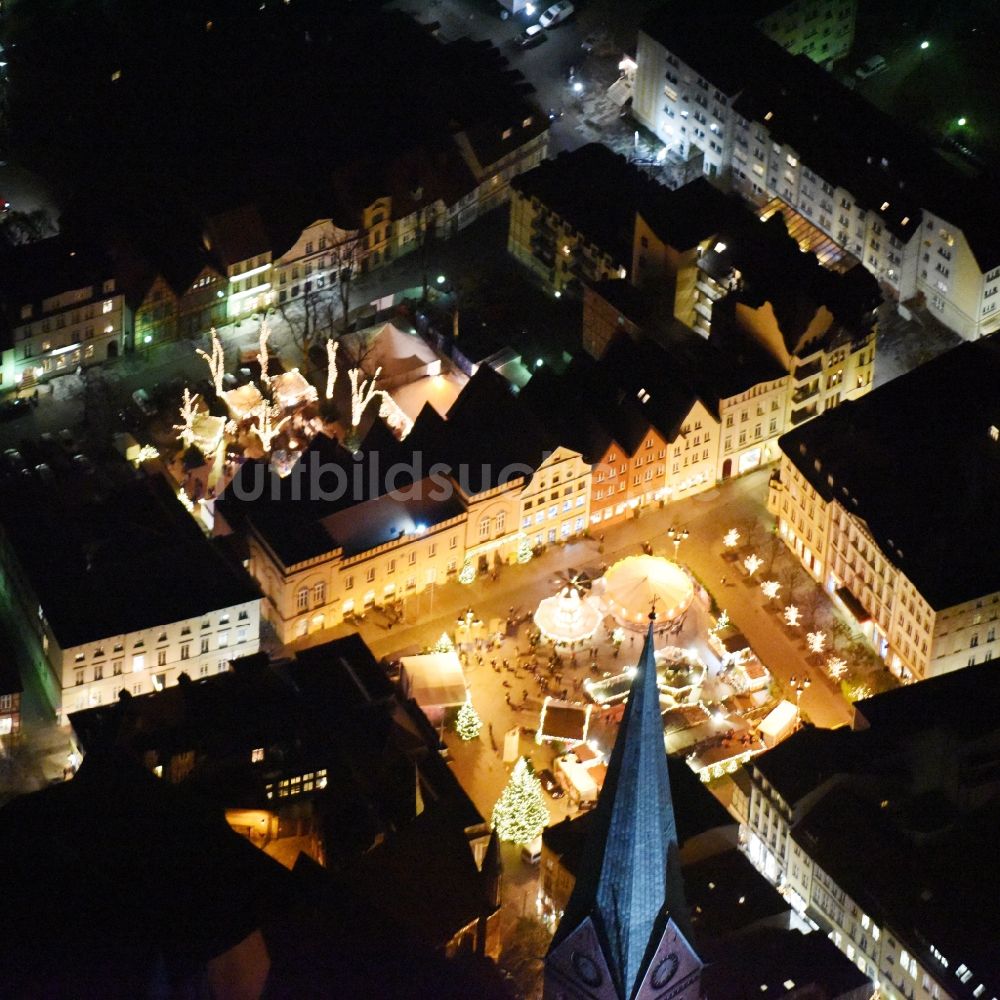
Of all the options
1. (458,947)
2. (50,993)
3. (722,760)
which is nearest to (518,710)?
(722,760)

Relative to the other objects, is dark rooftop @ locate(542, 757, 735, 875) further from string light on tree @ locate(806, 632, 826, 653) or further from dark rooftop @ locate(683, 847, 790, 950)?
string light on tree @ locate(806, 632, 826, 653)

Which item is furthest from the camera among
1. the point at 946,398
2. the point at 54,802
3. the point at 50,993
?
the point at 946,398

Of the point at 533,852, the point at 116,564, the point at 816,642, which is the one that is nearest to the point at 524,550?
the point at 816,642

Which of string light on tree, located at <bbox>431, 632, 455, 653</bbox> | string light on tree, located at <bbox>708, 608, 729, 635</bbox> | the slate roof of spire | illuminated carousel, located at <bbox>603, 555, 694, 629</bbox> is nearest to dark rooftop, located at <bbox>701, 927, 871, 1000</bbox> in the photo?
the slate roof of spire

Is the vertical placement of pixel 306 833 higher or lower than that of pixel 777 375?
lower

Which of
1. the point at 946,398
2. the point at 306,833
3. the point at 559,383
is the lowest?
the point at 306,833

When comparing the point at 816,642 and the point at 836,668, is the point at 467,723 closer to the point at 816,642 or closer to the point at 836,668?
the point at 816,642

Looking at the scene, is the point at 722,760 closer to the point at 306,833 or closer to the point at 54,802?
the point at 306,833
